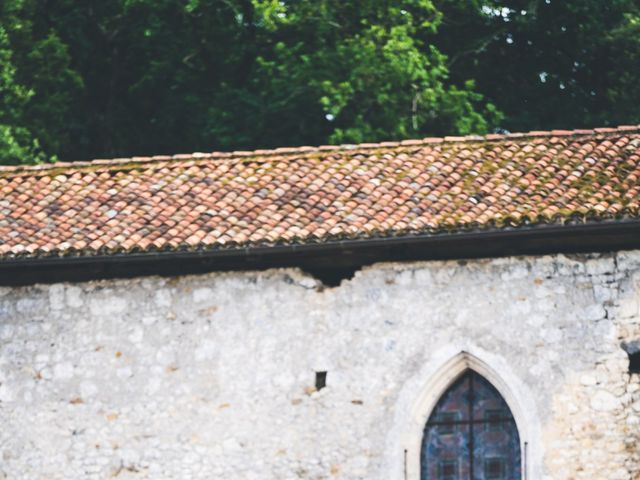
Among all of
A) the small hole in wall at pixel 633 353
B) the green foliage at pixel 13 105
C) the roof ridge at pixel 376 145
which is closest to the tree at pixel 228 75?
the green foliage at pixel 13 105

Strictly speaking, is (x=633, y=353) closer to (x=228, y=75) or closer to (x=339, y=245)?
(x=339, y=245)

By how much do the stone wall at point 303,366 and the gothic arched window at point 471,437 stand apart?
240 mm

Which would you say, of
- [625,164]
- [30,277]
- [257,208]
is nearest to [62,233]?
[30,277]

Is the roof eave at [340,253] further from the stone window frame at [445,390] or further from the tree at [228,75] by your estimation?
the tree at [228,75]

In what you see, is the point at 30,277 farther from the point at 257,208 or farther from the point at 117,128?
the point at 117,128

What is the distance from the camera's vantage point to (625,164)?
17594 millimetres

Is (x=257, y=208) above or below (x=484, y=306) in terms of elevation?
above

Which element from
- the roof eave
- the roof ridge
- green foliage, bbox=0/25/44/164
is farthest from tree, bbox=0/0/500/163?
the roof eave

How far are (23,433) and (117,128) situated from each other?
47.6ft

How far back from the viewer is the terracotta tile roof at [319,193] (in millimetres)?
16625

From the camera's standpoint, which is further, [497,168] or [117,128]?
[117,128]

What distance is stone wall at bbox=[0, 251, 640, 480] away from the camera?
16.4 meters

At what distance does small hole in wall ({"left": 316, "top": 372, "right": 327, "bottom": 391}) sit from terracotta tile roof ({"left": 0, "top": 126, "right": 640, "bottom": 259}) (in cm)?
134

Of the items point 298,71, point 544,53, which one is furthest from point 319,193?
point 544,53
